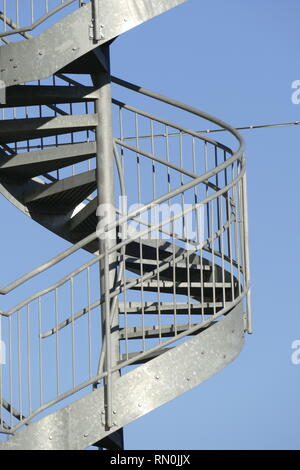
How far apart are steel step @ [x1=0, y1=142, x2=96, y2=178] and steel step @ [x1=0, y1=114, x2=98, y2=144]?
0.45 feet

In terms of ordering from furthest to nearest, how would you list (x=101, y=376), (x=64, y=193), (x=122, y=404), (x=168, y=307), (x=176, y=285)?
1. (x=64, y=193)
2. (x=176, y=285)
3. (x=168, y=307)
4. (x=122, y=404)
5. (x=101, y=376)

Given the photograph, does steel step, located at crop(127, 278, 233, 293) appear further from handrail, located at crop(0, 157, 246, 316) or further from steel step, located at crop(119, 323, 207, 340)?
handrail, located at crop(0, 157, 246, 316)

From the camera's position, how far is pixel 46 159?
37.0 feet

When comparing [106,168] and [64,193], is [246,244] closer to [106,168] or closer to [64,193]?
[106,168]

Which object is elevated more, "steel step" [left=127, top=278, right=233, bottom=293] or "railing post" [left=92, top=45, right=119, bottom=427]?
"railing post" [left=92, top=45, right=119, bottom=427]

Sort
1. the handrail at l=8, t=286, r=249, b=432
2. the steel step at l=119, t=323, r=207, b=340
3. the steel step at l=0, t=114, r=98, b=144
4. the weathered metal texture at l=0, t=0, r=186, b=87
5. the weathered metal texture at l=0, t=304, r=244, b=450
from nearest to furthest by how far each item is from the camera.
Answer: the handrail at l=8, t=286, r=249, b=432 < the weathered metal texture at l=0, t=304, r=244, b=450 < the weathered metal texture at l=0, t=0, r=186, b=87 < the steel step at l=119, t=323, r=207, b=340 < the steel step at l=0, t=114, r=98, b=144

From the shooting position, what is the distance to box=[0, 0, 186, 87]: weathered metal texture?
10565mm

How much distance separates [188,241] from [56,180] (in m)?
1.43

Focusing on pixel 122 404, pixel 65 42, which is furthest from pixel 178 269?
pixel 65 42

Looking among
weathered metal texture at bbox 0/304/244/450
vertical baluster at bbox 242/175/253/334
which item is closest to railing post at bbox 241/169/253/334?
vertical baluster at bbox 242/175/253/334

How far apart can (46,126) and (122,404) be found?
2.45 meters

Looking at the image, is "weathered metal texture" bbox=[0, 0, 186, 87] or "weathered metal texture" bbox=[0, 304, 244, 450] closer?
"weathered metal texture" bbox=[0, 304, 244, 450]

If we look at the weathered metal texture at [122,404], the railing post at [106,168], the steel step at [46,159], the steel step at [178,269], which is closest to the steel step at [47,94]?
the railing post at [106,168]
